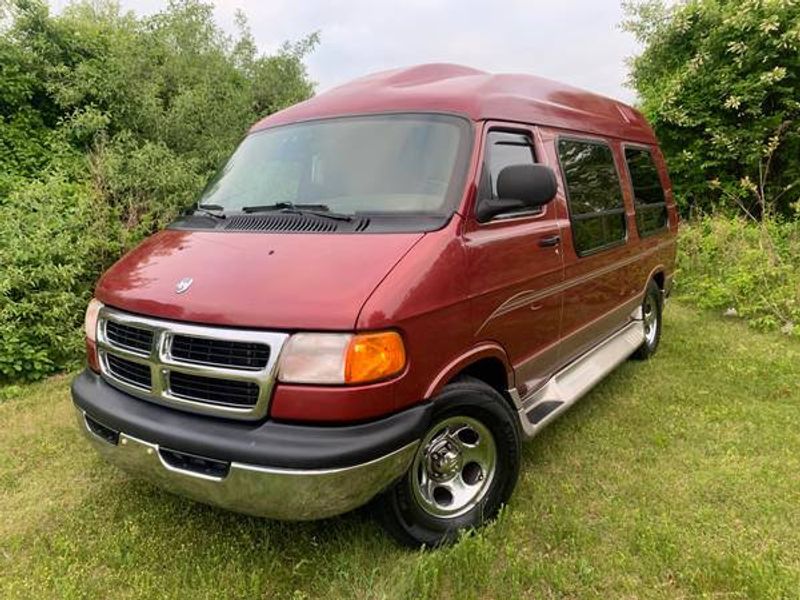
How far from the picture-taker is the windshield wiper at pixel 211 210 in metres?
3.43

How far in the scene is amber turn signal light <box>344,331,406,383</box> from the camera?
2.33 meters

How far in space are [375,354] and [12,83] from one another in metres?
8.24

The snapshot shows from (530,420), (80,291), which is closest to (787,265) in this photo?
(530,420)

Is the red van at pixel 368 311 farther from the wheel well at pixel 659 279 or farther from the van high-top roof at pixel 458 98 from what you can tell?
the wheel well at pixel 659 279

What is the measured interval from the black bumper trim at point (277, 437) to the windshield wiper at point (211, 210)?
125 cm

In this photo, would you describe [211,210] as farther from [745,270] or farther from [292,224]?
[745,270]

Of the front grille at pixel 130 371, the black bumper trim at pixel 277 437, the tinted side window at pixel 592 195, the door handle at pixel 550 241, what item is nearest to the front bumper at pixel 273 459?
the black bumper trim at pixel 277 437

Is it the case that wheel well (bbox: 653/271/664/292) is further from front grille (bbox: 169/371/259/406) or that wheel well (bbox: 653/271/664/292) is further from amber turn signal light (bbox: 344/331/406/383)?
front grille (bbox: 169/371/259/406)

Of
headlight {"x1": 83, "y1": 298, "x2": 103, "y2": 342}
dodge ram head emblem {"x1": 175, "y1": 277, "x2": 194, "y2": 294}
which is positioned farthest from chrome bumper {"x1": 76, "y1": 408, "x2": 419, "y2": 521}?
headlight {"x1": 83, "y1": 298, "x2": 103, "y2": 342}

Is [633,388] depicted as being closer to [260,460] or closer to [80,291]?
[260,460]

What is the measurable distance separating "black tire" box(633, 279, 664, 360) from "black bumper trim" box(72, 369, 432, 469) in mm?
3817

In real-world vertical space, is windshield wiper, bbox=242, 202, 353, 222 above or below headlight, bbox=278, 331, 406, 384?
above

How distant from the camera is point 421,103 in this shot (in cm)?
329

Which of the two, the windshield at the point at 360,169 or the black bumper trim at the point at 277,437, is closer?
the black bumper trim at the point at 277,437
